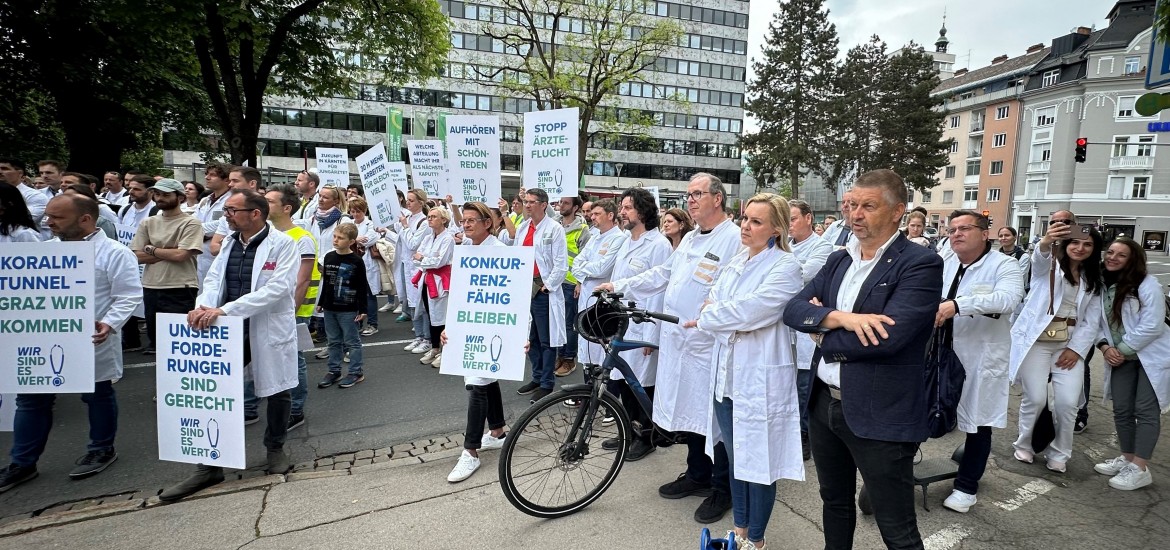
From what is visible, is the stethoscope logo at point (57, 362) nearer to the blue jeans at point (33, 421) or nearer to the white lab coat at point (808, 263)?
the blue jeans at point (33, 421)

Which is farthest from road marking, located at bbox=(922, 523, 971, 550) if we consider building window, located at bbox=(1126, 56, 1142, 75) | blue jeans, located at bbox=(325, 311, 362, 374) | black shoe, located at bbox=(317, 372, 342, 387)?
building window, located at bbox=(1126, 56, 1142, 75)

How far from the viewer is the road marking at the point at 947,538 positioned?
3.19 metres

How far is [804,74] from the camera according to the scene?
125 feet

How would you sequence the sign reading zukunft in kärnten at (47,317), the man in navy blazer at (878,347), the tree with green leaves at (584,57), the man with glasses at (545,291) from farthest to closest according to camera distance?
the tree with green leaves at (584,57) → the man with glasses at (545,291) → the sign reading zukunft in kärnten at (47,317) → the man in navy blazer at (878,347)

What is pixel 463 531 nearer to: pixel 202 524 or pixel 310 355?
pixel 202 524

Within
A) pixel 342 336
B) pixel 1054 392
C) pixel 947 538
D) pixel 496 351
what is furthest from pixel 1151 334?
pixel 342 336

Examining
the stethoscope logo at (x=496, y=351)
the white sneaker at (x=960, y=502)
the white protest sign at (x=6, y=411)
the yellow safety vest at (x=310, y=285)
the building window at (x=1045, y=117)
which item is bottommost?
the white sneaker at (x=960, y=502)

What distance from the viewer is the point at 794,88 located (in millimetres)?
38219

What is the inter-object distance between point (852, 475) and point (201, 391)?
12.7ft

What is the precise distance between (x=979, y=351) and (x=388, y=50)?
1785 centimetres

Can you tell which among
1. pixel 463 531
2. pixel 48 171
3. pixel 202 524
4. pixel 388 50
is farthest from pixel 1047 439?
pixel 388 50

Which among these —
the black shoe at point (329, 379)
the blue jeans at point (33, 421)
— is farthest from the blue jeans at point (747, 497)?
the black shoe at point (329, 379)

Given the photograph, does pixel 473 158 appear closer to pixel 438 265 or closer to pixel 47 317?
pixel 438 265

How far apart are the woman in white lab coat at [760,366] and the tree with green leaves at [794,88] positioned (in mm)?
37087
